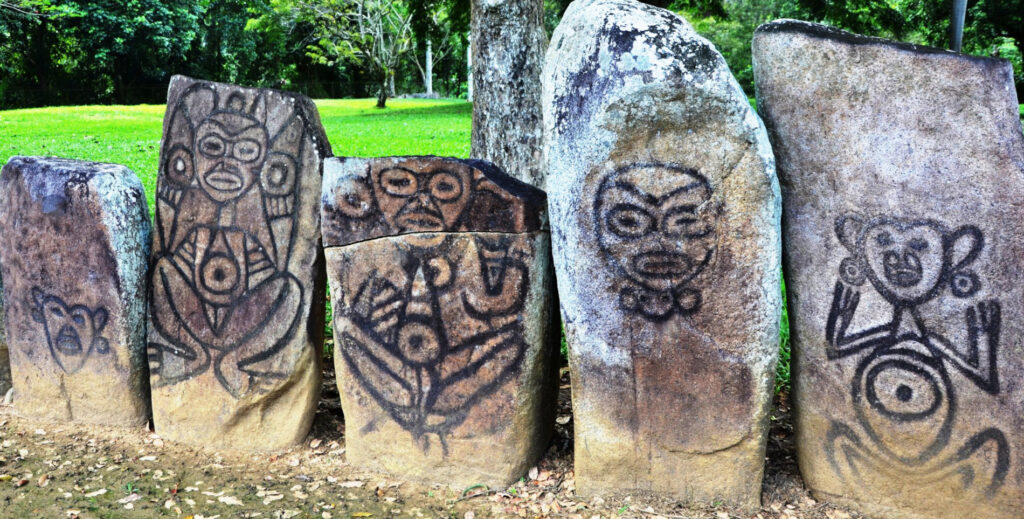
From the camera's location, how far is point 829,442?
9.95 feet

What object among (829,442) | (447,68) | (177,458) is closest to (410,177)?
(177,458)

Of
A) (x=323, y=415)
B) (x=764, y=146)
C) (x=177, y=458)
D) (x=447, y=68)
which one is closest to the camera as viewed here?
(x=764, y=146)

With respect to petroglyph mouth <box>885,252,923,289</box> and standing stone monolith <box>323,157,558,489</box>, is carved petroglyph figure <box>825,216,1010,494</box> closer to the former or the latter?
petroglyph mouth <box>885,252,923,289</box>

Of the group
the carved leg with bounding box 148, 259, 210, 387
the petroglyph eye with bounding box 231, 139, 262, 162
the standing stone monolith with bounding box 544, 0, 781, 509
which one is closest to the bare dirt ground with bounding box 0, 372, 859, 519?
the standing stone monolith with bounding box 544, 0, 781, 509

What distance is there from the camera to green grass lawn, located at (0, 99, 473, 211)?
9.36 m

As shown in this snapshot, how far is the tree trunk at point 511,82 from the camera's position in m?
5.23

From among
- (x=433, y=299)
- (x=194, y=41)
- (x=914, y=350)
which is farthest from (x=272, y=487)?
(x=194, y=41)

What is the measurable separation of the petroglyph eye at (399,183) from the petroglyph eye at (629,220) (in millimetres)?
836

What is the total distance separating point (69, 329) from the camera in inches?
150

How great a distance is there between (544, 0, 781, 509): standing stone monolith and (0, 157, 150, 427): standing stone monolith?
2.08 metres

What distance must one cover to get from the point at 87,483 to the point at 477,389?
175 centimetres

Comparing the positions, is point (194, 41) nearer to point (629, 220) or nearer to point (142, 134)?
point (142, 134)

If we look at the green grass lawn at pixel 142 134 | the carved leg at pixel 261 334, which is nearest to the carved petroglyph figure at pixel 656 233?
the carved leg at pixel 261 334

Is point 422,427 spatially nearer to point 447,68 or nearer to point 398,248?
point 398,248
